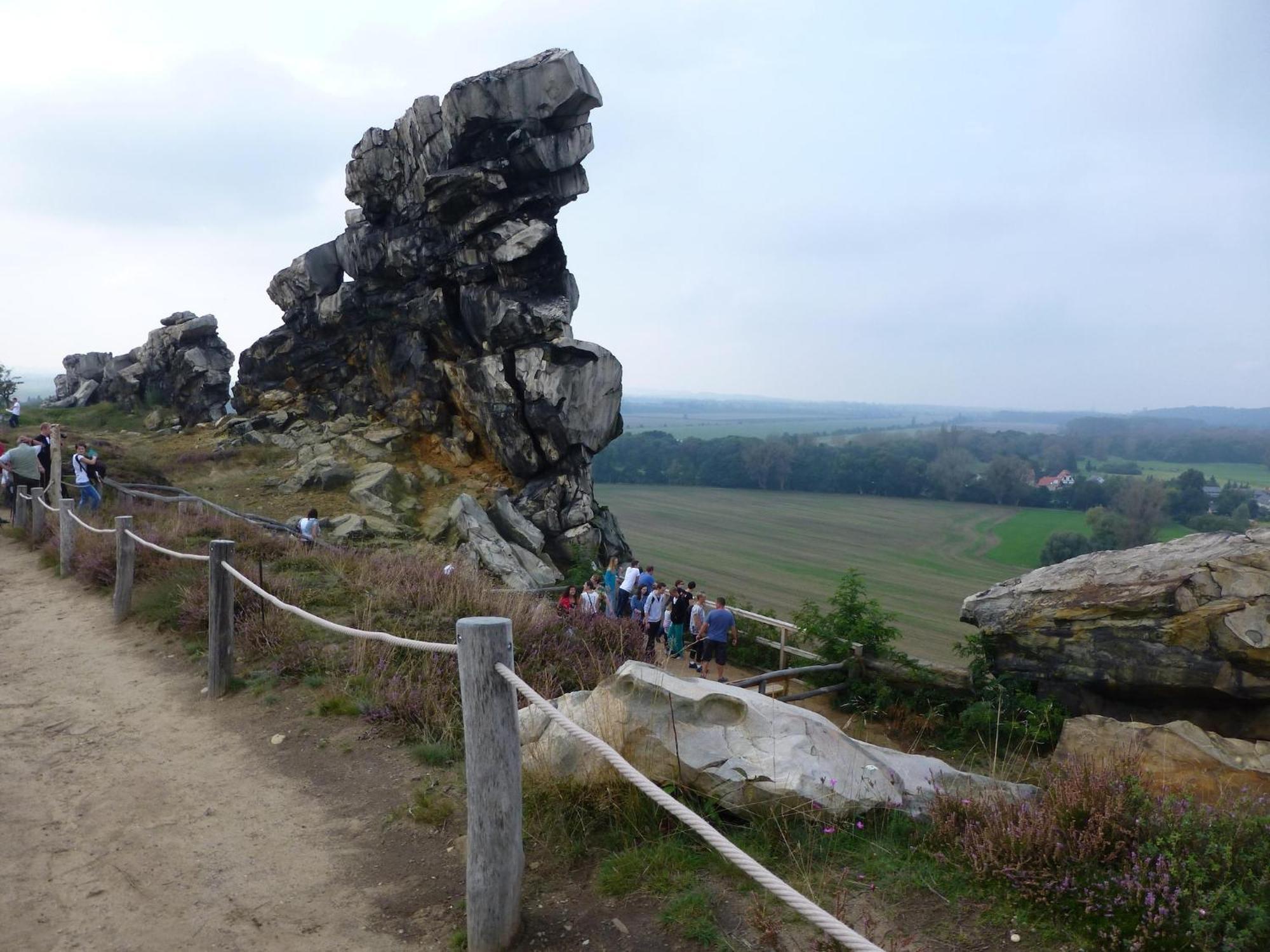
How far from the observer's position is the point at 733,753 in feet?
15.0

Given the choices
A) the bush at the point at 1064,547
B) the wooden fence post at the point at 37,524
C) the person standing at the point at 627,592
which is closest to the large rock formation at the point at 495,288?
the person standing at the point at 627,592

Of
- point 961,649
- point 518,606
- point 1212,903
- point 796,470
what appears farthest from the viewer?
point 796,470

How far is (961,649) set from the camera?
11.9 meters

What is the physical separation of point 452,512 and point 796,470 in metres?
89.3

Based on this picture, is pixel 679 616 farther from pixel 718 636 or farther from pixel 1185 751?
pixel 1185 751

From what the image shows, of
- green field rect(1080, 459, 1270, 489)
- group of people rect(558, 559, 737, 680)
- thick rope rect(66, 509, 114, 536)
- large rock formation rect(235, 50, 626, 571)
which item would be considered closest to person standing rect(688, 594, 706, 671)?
group of people rect(558, 559, 737, 680)

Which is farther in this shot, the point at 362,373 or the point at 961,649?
the point at 362,373

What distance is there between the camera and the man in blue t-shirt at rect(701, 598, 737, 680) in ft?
44.9

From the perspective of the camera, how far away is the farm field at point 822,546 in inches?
1902

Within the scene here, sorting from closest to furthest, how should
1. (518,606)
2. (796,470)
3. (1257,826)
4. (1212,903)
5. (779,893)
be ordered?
1. (779,893)
2. (1212,903)
3. (1257,826)
4. (518,606)
5. (796,470)

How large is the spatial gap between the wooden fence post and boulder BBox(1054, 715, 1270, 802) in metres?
16.2

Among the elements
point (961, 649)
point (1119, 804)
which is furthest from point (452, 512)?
point (1119, 804)

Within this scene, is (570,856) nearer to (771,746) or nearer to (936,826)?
(771,746)

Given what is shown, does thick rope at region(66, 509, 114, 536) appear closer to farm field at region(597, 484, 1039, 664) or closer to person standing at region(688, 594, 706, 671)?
person standing at region(688, 594, 706, 671)
